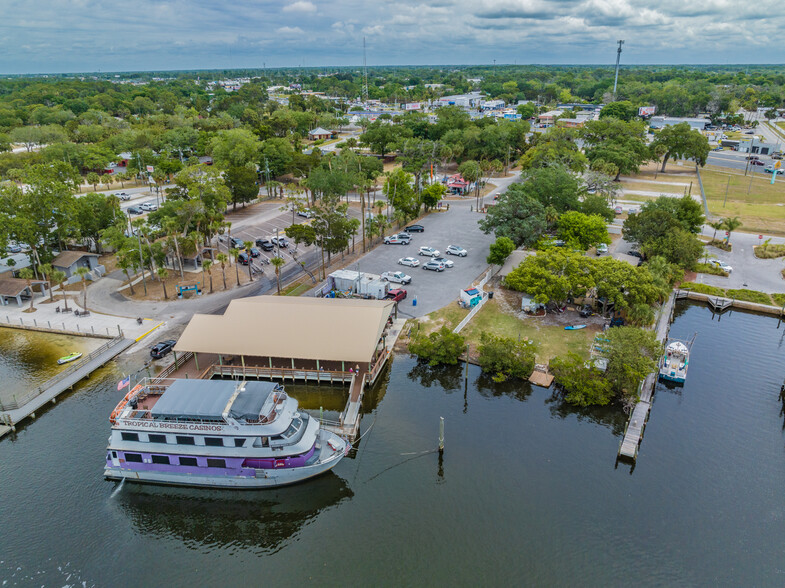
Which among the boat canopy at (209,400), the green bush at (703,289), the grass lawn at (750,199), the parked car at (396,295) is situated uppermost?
the grass lawn at (750,199)

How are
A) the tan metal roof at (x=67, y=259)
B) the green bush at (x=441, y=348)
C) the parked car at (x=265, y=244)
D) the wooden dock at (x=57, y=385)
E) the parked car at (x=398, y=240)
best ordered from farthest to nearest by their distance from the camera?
the parked car at (x=398, y=240) < the parked car at (x=265, y=244) < the tan metal roof at (x=67, y=259) < the green bush at (x=441, y=348) < the wooden dock at (x=57, y=385)

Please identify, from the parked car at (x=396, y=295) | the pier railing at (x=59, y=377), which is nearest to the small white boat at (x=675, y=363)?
the parked car at (x=396, y=295)

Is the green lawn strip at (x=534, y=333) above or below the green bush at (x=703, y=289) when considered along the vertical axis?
below

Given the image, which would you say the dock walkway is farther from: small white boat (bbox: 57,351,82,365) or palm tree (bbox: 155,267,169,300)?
palm tree (bbox: 155,267,169,300)

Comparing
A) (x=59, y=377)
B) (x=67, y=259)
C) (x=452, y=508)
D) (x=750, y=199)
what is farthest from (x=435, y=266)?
(x=750, y=199)

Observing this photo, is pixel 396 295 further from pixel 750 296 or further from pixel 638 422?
pixel 750 296

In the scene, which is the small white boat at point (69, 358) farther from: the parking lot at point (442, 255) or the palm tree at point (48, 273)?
the parking lot at point (442, 255)
